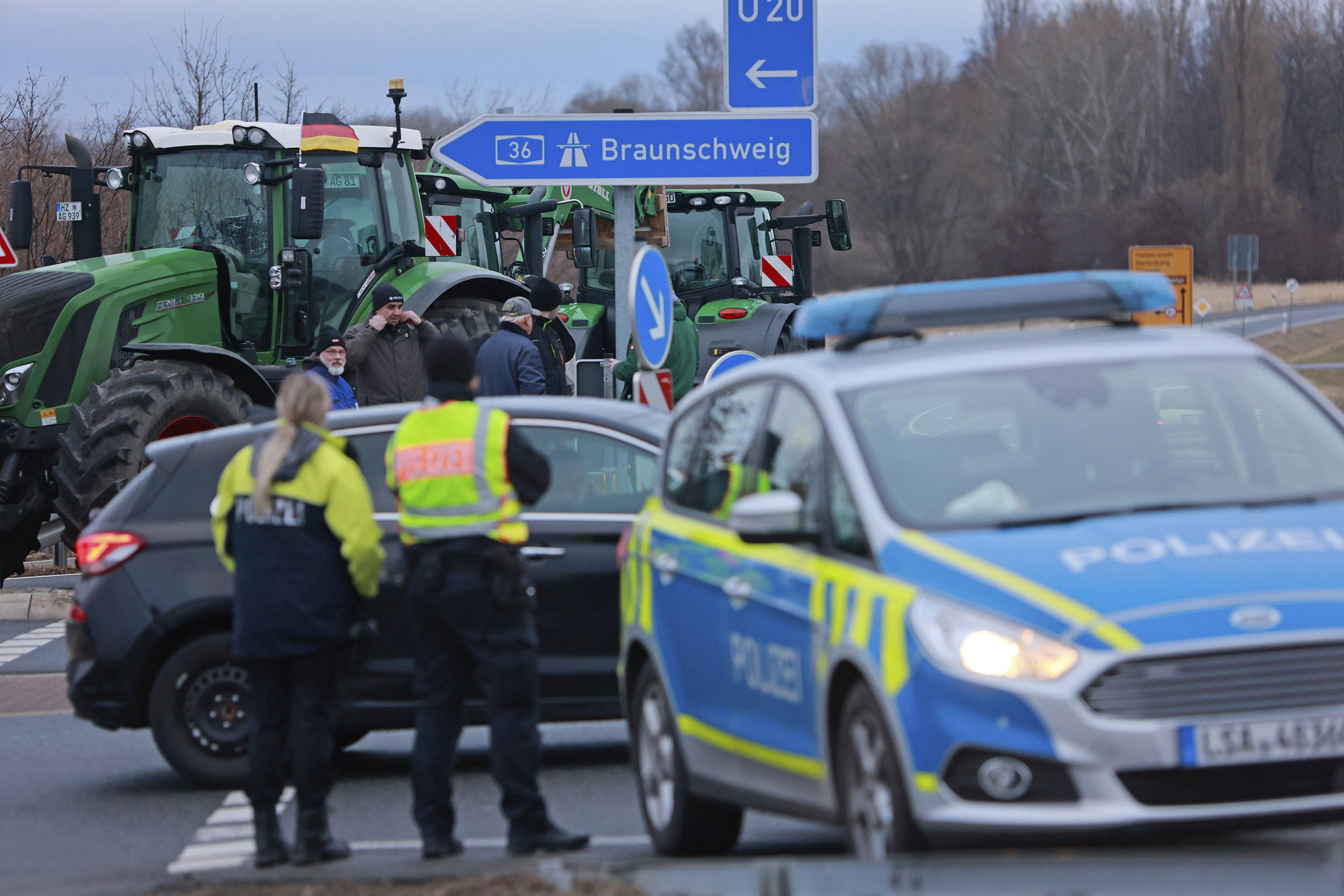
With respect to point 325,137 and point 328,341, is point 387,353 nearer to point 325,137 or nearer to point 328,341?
point 328,341

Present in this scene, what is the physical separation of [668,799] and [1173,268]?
29.1m

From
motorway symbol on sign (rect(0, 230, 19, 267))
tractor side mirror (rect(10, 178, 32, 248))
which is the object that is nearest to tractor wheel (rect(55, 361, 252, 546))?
tractor side mirror (rect(10, 178, 32, 248))

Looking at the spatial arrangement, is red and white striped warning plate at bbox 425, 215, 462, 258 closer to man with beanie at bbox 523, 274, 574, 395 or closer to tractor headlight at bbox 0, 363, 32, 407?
man with beanie at bbox 523, 274, 574, 395

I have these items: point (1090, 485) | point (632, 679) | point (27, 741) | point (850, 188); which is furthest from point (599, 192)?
point (850, 188)

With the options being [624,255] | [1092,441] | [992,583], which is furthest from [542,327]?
[992,583]

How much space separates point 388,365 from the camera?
13.4 meters

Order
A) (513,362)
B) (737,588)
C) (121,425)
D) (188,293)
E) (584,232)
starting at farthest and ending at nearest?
(584,232) < (188,293) < (121,425) < (513,362) < (737,588)

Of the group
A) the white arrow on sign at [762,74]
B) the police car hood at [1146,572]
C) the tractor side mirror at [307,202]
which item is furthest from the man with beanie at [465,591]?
the tractor side mirror at [307,202]

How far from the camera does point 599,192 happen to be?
69.2 ft

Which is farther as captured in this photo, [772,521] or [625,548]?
[625,548]

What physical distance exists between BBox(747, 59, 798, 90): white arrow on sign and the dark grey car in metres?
3.45

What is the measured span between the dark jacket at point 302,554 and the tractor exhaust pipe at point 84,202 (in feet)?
30.4

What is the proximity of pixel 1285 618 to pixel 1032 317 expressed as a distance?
6.00ft

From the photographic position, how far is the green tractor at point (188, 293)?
43.9 ft
